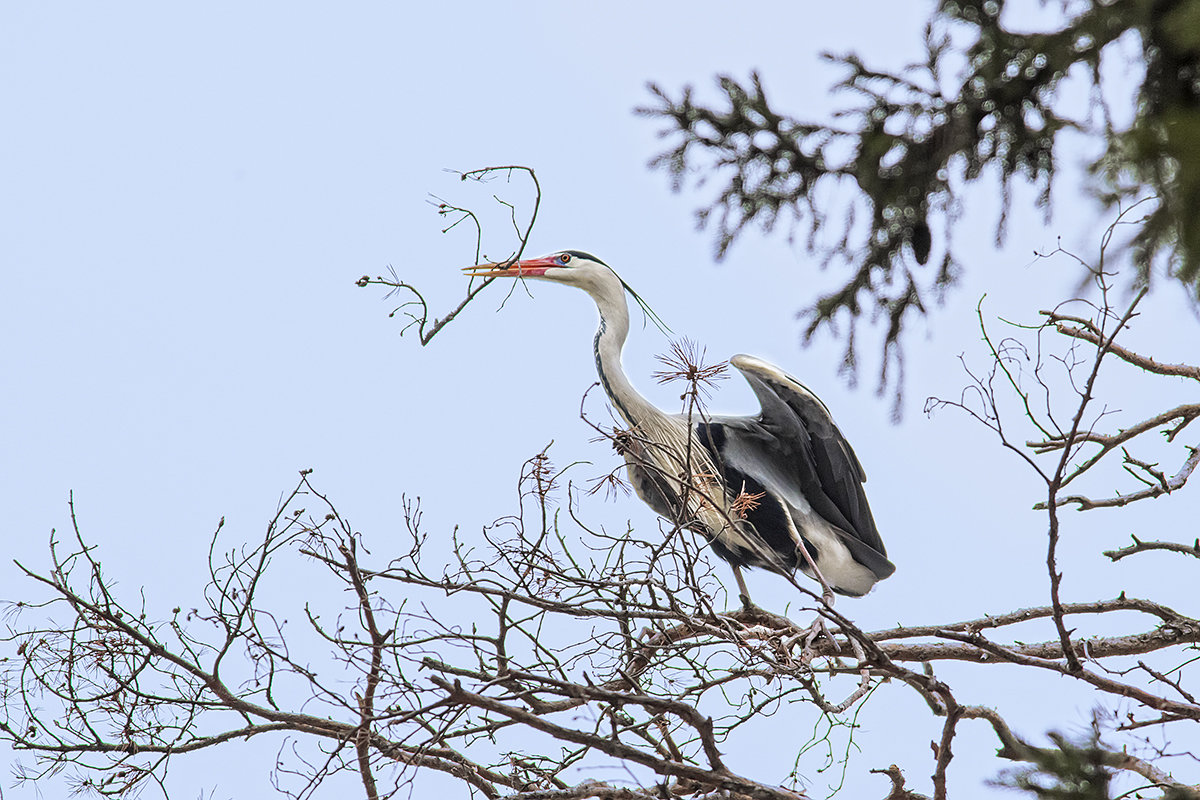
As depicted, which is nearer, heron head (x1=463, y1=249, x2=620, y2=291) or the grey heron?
the grey heron

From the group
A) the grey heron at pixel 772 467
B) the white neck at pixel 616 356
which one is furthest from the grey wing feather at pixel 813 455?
the white neck at pixel 616 356

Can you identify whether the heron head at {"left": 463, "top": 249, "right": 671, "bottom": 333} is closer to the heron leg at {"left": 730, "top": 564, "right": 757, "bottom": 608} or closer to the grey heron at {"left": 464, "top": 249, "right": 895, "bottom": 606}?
the grey heron at {"left": 464, "top": 249, "right": 895, "bottom": 606}

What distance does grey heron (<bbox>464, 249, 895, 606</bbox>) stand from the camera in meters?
4.39

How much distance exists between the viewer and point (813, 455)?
14.8ft

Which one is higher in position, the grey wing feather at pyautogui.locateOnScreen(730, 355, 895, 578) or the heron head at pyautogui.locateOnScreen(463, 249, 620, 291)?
the heron head at pyautogui.locateOnScreen(463, 249, 620, 291)

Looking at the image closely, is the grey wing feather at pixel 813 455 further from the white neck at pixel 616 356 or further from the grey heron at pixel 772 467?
the white neck at pixel 616 356

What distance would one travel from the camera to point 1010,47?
1.75m

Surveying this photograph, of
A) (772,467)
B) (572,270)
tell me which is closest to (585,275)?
(572,270)

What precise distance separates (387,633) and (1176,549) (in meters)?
2.01

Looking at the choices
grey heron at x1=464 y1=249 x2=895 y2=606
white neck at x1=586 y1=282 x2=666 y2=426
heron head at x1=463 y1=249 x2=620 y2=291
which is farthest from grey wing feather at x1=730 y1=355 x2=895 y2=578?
heron head at x1=463 y1=249 x2=620 y2=291

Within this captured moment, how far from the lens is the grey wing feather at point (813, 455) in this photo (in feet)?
14.4

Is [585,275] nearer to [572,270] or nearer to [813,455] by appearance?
[572,270]

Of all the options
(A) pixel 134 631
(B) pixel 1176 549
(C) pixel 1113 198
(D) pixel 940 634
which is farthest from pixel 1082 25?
(A) pixel 134 631

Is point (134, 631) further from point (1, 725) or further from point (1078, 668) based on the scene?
point (1078, 668)
